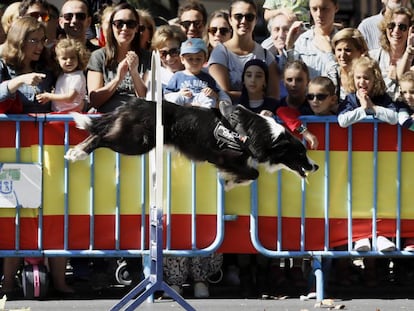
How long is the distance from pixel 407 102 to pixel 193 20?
2395 millimetres

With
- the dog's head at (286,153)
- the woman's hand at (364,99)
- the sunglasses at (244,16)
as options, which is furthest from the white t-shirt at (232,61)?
the dog's head at (286,153)

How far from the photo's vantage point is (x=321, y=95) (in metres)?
9.25

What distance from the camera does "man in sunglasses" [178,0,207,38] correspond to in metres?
Result: 10.7

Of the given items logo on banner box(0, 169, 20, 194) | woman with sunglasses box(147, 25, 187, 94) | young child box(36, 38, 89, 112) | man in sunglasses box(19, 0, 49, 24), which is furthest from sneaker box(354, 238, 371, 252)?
man in sunglasses box(19, 0, 49, 24)

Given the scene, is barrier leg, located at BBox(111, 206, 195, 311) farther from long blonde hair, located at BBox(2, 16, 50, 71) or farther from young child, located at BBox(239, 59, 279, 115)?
long blonde hair, located at BBox(2, 16, 50, 71)

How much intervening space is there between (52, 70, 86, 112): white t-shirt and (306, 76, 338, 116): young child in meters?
1.83

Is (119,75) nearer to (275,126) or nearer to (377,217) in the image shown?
(275,126)

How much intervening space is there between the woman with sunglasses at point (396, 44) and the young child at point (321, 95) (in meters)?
0.98

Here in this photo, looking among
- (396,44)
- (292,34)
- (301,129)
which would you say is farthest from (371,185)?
(292,34)

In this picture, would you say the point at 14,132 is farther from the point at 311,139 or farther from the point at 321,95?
the point at 321,95

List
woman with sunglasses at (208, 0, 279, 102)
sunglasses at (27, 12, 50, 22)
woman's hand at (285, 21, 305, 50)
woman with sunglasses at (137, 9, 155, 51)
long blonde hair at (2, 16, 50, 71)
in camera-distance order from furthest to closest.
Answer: woman's hand at (285, 21, 305, 50), sunglasses at (27, 12, 50, 22), woman with sunglasses at (137, 9, 155, 51), woman with sunglasses at (208, 0, 279, 102), long blonde hair at (2, 16, 50, 71)

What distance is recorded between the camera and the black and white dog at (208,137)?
344 inches

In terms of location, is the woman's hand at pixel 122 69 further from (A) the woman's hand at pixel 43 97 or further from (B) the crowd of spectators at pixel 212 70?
(A) the woman's hand at pixel 43 97

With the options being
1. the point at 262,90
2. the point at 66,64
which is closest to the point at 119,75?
the point at 66,64
